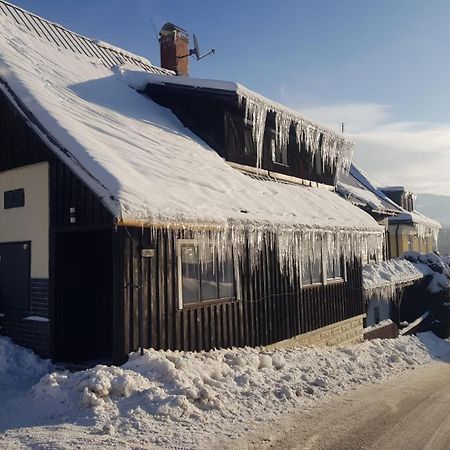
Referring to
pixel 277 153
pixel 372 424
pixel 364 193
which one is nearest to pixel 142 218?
pixel 372 424

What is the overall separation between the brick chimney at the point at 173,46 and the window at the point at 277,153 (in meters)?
5.31

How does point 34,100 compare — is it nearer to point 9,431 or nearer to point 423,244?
point 9,431

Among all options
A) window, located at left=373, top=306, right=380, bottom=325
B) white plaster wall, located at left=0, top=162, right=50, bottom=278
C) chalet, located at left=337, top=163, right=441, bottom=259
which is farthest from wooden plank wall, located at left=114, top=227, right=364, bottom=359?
chalet, located at left=337, top=163, right=441, bottom=259

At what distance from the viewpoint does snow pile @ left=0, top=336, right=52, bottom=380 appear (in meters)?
7.71

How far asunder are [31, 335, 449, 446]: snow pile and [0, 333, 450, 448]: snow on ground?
0.01 metres

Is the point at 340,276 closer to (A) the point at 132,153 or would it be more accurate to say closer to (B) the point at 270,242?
(B) the point at 270,242

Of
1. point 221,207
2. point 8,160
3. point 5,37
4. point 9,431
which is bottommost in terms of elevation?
point 9,431

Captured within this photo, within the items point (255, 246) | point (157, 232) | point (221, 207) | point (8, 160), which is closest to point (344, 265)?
point (255, 246)

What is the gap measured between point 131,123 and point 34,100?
92.4 inches

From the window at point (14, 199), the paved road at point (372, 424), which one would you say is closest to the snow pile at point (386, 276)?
the paved road at point (372, 424)

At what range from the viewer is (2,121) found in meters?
9.59

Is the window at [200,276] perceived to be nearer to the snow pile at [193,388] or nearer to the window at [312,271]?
the snow pile at [193,388]

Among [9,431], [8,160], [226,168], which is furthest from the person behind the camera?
[226,168]

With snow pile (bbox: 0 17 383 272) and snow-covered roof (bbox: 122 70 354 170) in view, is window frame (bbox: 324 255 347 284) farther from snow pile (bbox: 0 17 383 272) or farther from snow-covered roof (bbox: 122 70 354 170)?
snow-covered roof (bbox: 122 70 354 170)
